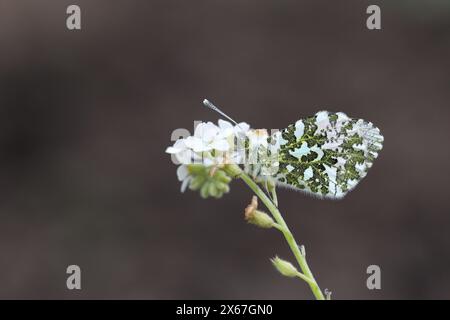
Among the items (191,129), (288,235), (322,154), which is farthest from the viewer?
(191,129)

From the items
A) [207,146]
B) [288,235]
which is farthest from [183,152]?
[288,235]

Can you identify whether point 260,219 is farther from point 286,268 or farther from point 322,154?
point 322,154

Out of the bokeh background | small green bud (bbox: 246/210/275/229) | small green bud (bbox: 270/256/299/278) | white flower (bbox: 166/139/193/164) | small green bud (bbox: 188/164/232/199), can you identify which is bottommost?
small green bud (bbox: 270/256/299/278)

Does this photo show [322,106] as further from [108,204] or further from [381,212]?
[108,204]

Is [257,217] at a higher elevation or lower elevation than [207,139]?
lower

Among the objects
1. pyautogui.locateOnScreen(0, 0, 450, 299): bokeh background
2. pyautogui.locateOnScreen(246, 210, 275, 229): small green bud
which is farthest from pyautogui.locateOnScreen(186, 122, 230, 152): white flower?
pyautogui.locateOnScreen(0, 0, 450, 299): bokeh background

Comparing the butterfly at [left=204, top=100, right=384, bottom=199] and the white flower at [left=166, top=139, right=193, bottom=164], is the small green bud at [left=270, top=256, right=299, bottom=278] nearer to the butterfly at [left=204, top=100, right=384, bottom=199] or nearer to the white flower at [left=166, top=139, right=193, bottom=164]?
the butterfly at [left=204, top=100, right=384, bottom=199]
